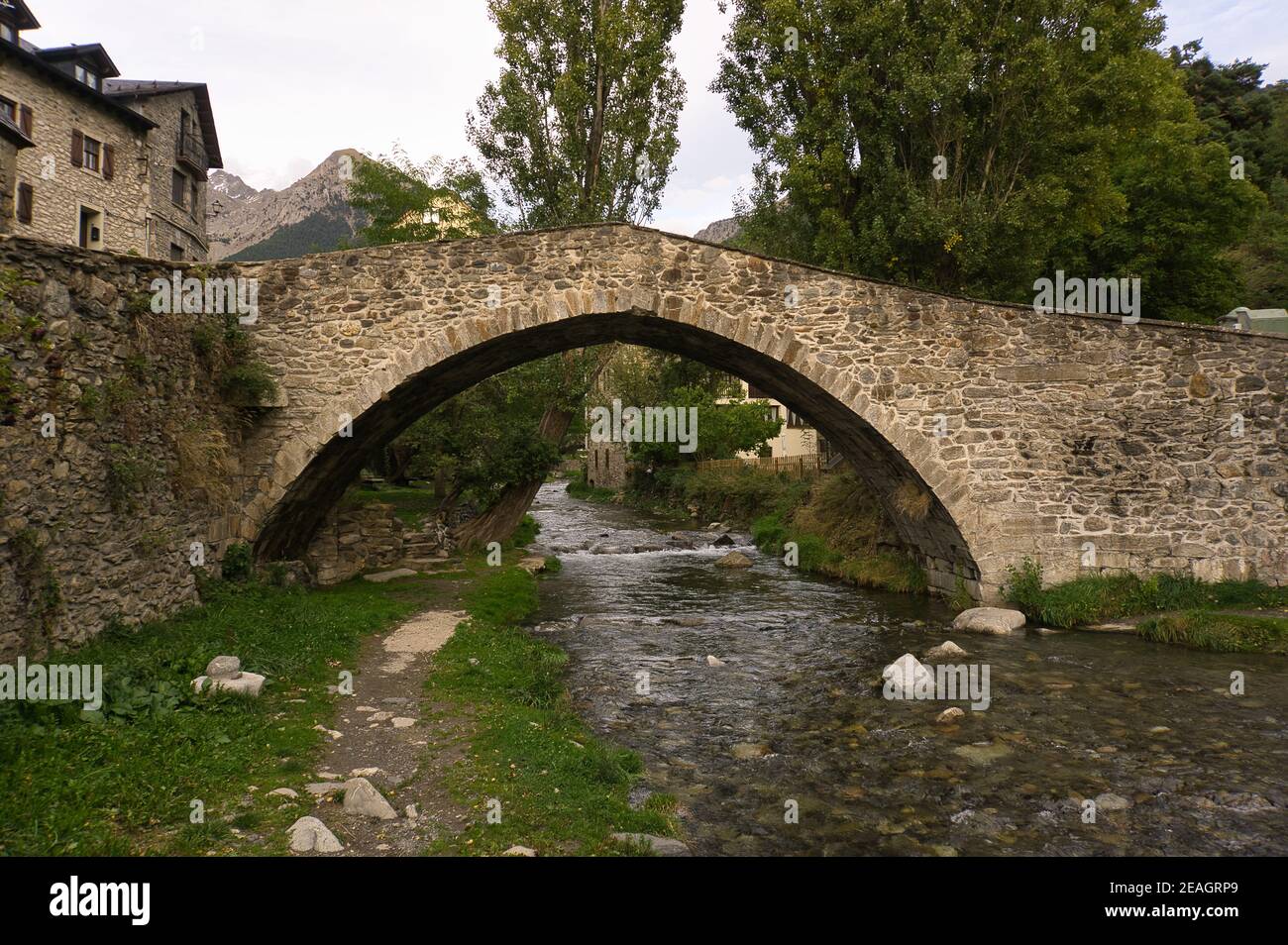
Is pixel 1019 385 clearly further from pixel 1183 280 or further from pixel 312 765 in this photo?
pixel 1183 280

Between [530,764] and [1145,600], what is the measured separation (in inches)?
370

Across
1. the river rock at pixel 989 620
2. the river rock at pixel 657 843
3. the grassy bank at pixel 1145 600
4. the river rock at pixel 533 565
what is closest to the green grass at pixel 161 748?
the river rock at pixel 657 843

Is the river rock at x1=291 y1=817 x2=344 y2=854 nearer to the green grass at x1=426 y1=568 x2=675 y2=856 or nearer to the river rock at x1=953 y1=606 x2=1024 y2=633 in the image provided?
the green grass at x1=426 y1=568 x2=675 y2=856

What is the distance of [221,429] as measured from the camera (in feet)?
32.6

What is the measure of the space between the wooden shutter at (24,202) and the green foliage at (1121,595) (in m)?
26.0

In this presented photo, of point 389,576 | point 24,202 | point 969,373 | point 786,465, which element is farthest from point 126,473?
point 786,465

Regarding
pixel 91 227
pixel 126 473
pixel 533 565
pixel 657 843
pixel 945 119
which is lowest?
pixel 533 565

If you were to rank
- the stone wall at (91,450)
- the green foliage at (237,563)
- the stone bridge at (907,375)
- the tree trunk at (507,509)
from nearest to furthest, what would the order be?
the stone wall at (91,450) → the green foliage at (237,563) → the stone bridge at (907,375) → the tree trunk at (507,509)

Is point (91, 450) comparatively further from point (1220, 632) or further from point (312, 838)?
point (1220, 632)

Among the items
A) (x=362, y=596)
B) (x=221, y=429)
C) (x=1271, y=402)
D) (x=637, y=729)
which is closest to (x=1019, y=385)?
(x=1271, y=402)

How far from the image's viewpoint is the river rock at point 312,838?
3.90 metres

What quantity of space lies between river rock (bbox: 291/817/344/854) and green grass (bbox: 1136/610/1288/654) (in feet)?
32.9

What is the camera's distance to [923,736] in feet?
22.5

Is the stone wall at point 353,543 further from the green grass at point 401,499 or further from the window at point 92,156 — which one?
the window at point 92,156
